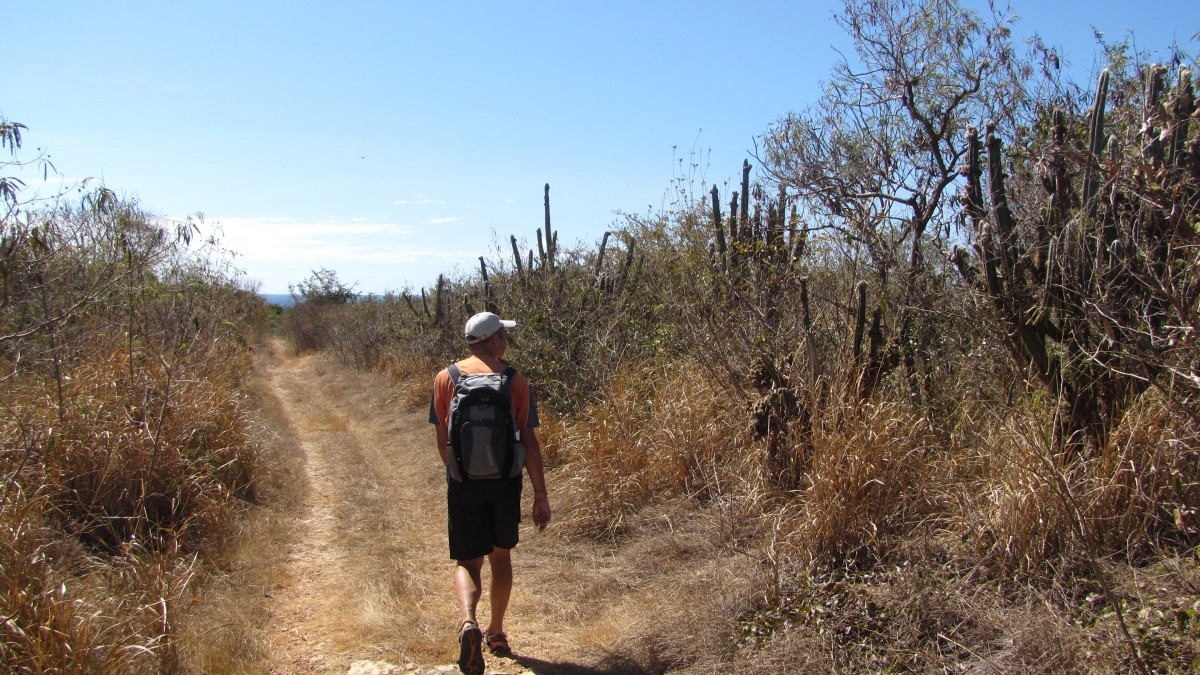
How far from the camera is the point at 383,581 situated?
19.1 ft

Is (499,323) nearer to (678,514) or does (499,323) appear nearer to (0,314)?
(678,514)

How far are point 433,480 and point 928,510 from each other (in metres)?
5.95

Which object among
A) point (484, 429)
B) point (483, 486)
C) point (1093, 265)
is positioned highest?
point (1093, 265)

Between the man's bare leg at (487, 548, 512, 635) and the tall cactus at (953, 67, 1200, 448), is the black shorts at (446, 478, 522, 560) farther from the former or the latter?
the tall cactus at (953, 67, 1200, 448)

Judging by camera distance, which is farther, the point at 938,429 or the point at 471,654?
the point at 938,429

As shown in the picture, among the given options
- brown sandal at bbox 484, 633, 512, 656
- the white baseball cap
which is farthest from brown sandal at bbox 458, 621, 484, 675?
the white baseball cap

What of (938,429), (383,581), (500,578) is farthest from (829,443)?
(383,581)

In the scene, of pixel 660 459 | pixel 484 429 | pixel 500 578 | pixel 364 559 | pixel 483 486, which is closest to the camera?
pixel 484 429

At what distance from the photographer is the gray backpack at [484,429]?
3.96 m

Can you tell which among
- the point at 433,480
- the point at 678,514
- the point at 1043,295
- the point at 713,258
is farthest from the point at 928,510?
the point at 433,480

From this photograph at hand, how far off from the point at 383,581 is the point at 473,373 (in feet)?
8.04

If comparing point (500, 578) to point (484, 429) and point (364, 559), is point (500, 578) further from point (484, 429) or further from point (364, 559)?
point (364, 559)

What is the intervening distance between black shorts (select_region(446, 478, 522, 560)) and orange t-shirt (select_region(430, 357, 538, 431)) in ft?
1.01

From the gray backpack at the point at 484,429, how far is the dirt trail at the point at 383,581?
3.55ft
